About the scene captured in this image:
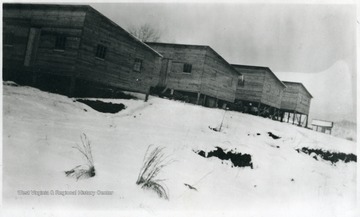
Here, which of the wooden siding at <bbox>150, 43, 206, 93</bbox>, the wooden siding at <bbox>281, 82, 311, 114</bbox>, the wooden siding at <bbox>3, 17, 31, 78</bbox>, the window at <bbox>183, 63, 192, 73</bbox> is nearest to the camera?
the wooden siding at <bbox>3, 17, 31, 78</bbox>

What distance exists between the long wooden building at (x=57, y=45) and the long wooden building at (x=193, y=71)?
21.2 feet

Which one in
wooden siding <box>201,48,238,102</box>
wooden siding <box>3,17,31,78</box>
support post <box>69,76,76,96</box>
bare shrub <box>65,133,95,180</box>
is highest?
wooden siding <box>201,48,238,102</box>

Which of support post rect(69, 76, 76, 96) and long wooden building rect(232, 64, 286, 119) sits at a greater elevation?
long wooden building rect(232, 64, 286, 119)

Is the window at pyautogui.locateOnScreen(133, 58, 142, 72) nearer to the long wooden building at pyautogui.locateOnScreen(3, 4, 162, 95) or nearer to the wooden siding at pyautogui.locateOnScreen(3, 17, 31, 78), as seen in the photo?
the long wooden building at pyautogui.locateOnScreen(3, 4, 162, 95)

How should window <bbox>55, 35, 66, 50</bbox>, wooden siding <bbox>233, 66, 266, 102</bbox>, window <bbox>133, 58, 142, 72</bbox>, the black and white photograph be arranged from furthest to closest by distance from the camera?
wooden siding <bbox>233, 66, 266, 102</bbox> → window <bbox>133, 58, 142, 72</bbox> → window <bbox>55, 35, 66, 50</bbox> → the black and white photograph

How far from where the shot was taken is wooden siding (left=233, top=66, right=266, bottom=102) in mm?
22047

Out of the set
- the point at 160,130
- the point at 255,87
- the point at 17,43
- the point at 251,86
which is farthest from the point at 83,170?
the point at 251,86

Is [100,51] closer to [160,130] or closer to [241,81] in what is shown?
[160,130]

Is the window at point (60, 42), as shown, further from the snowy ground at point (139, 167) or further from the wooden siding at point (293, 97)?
the wooden siding at point (293, 97)

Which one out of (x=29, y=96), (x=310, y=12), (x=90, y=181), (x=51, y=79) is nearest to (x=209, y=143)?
(x=90, y=181)

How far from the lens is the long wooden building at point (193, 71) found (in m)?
17.2

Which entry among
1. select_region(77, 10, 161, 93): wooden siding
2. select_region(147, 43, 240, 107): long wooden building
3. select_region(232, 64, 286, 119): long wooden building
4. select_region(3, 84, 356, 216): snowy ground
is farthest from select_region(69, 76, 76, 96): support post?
select_region(232, 64, 286, 119): long wooden building

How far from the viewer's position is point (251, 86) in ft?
74.4

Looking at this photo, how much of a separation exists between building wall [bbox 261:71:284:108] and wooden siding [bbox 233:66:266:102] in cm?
44
